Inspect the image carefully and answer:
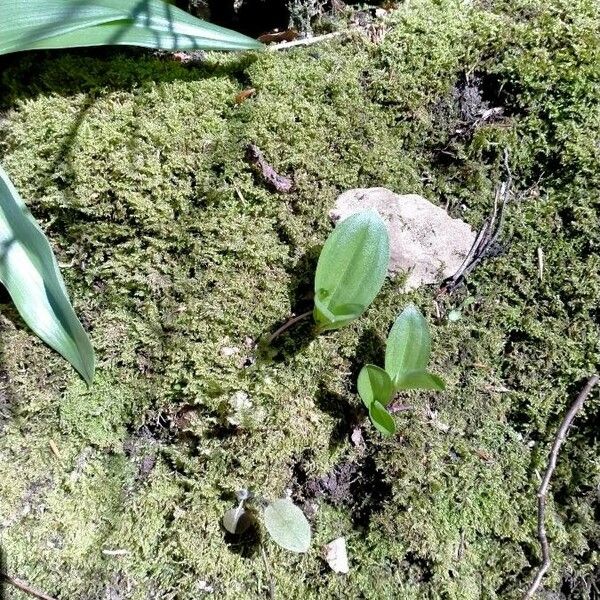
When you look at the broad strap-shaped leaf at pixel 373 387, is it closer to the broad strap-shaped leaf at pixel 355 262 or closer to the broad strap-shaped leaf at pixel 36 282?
the broad strap-shaped leaf at pixel 355 262

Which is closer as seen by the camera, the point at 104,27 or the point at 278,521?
the point at 278,521

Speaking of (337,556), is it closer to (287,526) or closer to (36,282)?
(287,526)

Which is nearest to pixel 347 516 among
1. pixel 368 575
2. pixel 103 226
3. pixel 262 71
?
pixel 368 575

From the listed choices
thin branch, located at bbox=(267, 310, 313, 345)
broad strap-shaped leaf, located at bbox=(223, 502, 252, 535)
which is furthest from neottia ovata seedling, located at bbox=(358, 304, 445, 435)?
broad strap-shaped leaf, located at bbox=(223, 502, 252, 535)

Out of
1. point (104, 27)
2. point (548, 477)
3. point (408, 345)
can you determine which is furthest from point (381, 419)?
point (104, 27)

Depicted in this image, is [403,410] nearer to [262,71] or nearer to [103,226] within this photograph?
[103,226]

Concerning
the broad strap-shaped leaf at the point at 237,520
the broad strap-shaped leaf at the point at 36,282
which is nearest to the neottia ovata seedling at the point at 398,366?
the broad strap-shaped leaf at the point at 237,520
